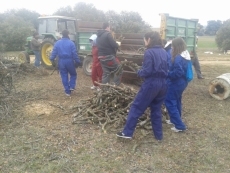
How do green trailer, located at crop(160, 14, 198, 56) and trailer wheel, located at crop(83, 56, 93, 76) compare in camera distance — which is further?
trailer wheel, located at crop(83, 56, 93, 76)

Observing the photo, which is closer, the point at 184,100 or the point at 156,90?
the point at 156,90

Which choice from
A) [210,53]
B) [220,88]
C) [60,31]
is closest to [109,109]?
[220,88]

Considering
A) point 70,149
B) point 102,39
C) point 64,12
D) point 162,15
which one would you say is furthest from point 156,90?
point 64,12

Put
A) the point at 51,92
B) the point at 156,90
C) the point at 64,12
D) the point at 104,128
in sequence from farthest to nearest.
Answer: 1. the point at 64,12
2. the point at 51,92
3. the point at 104,128
4. the point at 156,90

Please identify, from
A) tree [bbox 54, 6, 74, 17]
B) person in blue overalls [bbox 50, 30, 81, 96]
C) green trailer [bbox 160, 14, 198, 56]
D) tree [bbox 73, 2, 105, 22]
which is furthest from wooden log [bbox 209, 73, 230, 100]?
tree [bbox 54, 6, 74, 17]

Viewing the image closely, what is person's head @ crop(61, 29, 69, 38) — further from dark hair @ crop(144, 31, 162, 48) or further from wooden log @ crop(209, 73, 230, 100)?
wooden log @ crop(209, 73, 230, 100)

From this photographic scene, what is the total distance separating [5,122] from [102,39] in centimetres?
281

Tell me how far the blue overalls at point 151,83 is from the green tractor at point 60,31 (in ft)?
18.8

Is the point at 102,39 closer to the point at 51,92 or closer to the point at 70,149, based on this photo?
the point at 51,92

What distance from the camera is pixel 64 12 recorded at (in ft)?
109

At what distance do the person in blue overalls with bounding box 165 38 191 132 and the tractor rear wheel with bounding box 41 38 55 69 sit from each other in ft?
23.5

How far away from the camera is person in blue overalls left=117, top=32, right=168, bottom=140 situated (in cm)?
384

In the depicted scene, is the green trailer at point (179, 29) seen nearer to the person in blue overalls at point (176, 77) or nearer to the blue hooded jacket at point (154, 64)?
the person in blue overalls at point (176, 77)

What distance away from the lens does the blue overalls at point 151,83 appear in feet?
12.6
